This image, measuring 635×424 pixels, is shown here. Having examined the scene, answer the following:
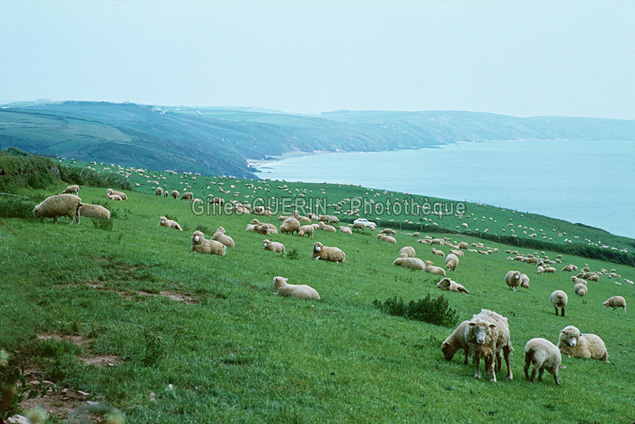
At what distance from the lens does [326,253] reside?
75.5 ft

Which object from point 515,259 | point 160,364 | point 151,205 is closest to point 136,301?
point 160,364

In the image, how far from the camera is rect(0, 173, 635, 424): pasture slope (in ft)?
21.0

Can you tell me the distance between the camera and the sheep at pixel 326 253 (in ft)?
74.9

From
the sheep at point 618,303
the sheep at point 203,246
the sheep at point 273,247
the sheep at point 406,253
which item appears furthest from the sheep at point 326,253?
the sheep at point 618,303

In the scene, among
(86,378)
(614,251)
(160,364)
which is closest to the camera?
(86,378)

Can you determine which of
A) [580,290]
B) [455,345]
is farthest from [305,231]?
[455,345]

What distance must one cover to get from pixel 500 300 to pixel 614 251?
53.0 metres

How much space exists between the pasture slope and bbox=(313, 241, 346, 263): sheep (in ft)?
16.2

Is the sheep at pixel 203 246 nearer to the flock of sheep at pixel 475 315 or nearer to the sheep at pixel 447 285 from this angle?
the flock of sheep at pixel 475 315

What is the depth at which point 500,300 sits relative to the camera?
21531 mm

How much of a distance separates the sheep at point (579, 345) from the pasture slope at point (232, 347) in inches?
22.6

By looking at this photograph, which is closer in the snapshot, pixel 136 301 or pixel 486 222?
pixel 136 301

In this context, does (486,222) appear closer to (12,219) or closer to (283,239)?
(283,239)

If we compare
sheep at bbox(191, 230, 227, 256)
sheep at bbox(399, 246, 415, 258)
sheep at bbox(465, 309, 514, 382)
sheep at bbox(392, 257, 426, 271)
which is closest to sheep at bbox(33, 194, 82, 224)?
sheep at bbox(191, 230, 227, 256)
